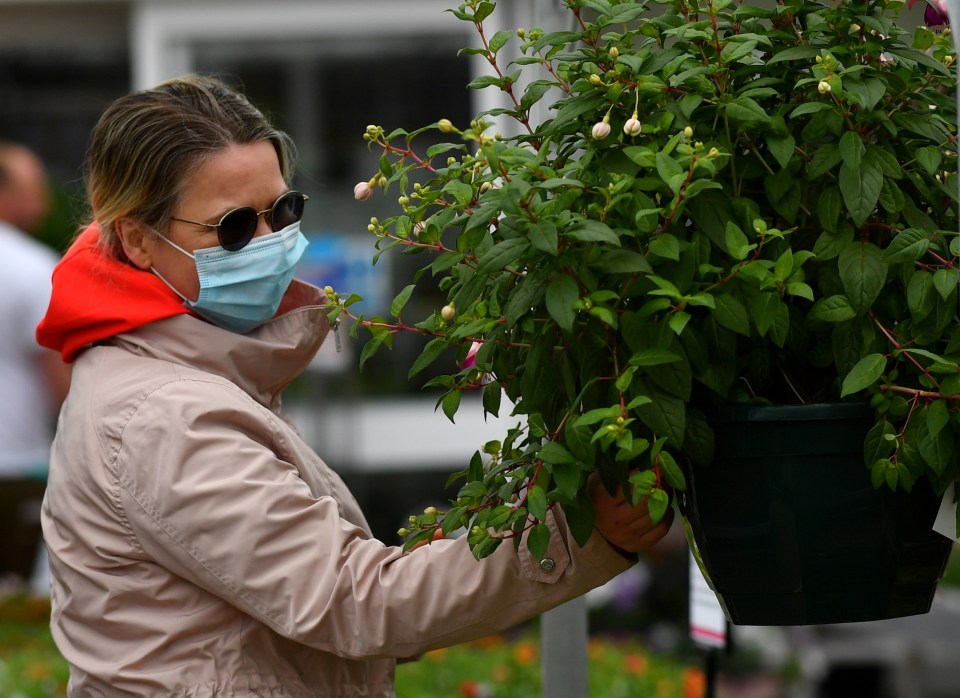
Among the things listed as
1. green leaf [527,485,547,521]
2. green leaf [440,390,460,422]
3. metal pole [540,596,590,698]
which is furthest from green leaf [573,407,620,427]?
metal pole [540,596,590,698]

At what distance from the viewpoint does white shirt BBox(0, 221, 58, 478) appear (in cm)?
489

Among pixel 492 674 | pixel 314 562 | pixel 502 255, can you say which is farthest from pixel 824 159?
pixel 492 674

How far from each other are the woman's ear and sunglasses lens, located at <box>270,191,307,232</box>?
177mm

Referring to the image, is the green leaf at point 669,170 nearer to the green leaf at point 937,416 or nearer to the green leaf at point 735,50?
the green leaf at point 735,50

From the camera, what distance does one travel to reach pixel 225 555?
1.58 m

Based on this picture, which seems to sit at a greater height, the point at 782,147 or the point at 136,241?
the point at 782,147

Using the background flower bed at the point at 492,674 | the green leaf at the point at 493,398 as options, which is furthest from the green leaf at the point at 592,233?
the background flower bed at the point at 492,674

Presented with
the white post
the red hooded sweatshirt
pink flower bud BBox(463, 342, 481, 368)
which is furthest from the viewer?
the white post

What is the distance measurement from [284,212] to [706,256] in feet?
2.35

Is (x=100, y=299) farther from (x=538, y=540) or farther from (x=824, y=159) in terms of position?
(x=824, y=159)

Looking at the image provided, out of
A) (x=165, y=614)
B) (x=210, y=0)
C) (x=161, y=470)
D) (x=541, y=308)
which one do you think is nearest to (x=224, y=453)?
(x=161, y=470)

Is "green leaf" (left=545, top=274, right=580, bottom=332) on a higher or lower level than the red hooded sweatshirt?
higher

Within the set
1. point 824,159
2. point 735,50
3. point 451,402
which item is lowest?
point 451,402

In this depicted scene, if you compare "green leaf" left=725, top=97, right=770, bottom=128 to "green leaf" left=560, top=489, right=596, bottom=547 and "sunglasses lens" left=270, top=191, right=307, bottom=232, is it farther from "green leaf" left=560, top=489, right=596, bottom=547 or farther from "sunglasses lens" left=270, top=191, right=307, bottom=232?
"sunglasses lens" left=270, top=191, right=307, bottom=232
